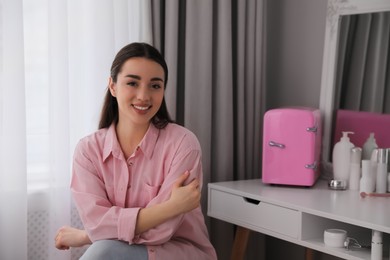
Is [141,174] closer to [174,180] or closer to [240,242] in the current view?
[174,180]

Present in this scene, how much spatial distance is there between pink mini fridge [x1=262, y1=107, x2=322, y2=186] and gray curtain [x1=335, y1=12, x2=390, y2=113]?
19 cm

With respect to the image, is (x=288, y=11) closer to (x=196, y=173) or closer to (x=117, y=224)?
(x=196, y=173)

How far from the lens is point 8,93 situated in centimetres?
207

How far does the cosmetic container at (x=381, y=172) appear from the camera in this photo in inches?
84.3

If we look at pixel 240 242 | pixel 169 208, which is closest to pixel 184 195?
pixel 169 208

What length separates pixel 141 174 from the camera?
1.97 meters

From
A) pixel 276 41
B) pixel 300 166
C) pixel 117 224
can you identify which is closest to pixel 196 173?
pixel 117 224

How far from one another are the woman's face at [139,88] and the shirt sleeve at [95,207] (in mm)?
214

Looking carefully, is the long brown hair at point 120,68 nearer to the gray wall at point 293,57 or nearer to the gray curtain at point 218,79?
the gray curtain at point 218,79

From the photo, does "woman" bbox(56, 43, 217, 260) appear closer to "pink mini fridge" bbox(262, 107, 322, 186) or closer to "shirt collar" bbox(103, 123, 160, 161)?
"shirt collar" bbox(103, 123, 160, 161)

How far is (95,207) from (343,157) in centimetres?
102

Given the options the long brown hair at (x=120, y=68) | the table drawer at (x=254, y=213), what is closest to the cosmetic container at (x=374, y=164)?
the table drawer at (x=254, y=213)

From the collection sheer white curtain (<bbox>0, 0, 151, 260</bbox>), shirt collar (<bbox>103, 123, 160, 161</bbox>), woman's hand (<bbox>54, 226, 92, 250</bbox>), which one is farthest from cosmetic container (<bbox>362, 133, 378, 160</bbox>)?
woman's hand (<bbox>54, 226, 92, 250</bbox>)

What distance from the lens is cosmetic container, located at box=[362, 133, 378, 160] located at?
7.53ft
